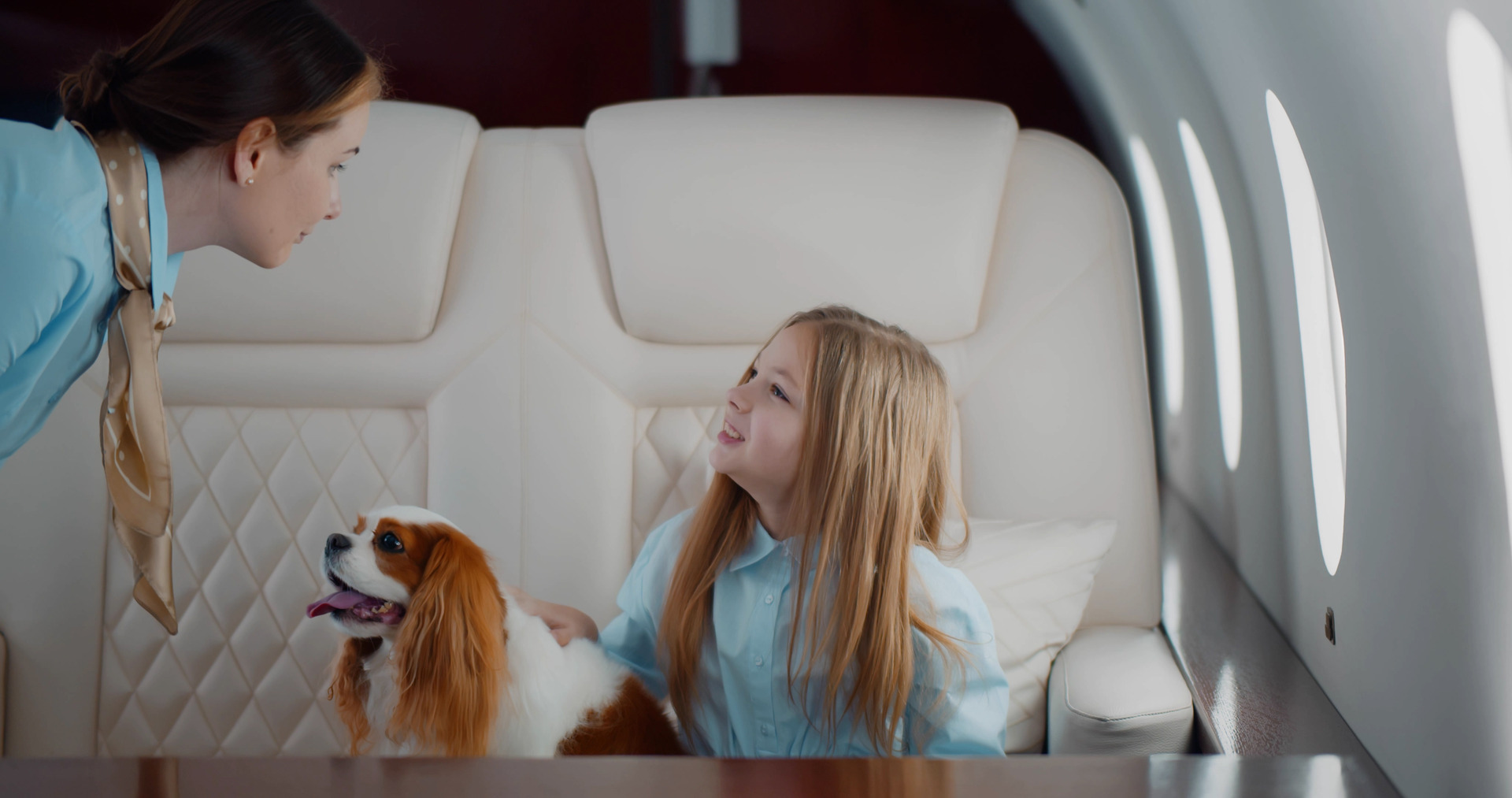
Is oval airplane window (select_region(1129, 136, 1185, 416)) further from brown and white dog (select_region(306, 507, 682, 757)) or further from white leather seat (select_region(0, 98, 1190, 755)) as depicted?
brown and white dog (select_region(306, 507, 682, 757))

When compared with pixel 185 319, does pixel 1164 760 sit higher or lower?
lower

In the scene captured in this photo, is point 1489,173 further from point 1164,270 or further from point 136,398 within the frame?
point 1164,270

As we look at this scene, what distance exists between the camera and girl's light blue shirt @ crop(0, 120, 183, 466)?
906 mm

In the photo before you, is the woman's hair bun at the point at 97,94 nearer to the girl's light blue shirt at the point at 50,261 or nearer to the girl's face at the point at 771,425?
the girl's light blue shirt at the point at 50,261

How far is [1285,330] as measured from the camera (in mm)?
1469

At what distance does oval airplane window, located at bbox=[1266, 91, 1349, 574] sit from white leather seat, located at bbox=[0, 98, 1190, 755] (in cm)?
29

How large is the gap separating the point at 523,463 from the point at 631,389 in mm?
→ 199

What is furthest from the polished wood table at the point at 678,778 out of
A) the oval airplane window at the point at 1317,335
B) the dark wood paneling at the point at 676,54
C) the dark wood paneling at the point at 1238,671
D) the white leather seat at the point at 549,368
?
the dark wood paneling at the point at 676,54

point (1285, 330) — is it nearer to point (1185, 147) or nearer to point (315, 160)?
point (1185, 147)

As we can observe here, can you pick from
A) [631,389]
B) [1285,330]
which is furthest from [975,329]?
[631,389]

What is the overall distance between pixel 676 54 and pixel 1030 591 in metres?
1.77

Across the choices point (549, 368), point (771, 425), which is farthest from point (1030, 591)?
point (549, 368)

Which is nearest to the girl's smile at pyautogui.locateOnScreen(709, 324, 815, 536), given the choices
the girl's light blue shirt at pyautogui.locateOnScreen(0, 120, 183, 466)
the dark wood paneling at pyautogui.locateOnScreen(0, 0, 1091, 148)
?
the girl's light blue shirt at pyautogui.locateOnScreen(0, 120, 183, 466)

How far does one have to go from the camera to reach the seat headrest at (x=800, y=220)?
1.62m
